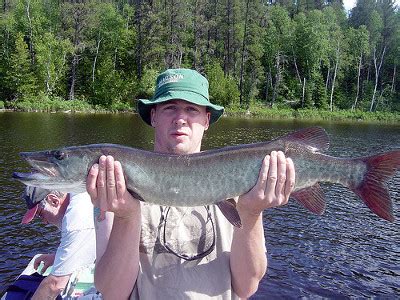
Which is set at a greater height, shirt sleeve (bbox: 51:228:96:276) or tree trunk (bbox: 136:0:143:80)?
tree trunk (bbox: 136:0:143:80)

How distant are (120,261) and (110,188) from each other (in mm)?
557

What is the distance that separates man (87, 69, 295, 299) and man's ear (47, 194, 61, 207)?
2.43 metres

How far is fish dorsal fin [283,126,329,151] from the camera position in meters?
3.64

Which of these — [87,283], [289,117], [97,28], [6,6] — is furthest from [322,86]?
[87,283]

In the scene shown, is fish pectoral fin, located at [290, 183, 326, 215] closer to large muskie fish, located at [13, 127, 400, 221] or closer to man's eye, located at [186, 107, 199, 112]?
large muskie fish, located at [13, 127, 400, 221]

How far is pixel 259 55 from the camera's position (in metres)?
64.5

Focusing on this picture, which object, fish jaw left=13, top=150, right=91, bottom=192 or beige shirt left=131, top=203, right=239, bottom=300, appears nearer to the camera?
beige shirt left=131, top=203, right=239, bottom=300

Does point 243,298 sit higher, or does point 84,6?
point 84,6

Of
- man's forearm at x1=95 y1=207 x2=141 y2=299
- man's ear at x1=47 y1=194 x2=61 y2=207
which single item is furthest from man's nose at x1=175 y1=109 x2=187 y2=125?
man's ear at x1=47 y1=194 x2=61 y2=207

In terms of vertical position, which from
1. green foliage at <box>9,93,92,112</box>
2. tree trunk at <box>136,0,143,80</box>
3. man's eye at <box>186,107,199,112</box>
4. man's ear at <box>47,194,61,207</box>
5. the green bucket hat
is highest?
tree trunk at <box>136,0,143,80</box>

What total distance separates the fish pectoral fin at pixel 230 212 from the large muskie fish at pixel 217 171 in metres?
0.02

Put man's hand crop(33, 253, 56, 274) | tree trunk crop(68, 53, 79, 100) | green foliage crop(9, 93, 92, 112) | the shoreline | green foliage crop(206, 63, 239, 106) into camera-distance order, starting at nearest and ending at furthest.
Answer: man's hand crop(33, 253, 56, 274) → green foliage crop(9, 93, 92, 112) → the shoreline → tree trunk crop(68, 53, 79, 100) → green foliage crop(206, 63, 239, 106)

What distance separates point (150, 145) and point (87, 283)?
2052 centimetres

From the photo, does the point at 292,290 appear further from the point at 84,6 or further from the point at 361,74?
the point at 361,74
